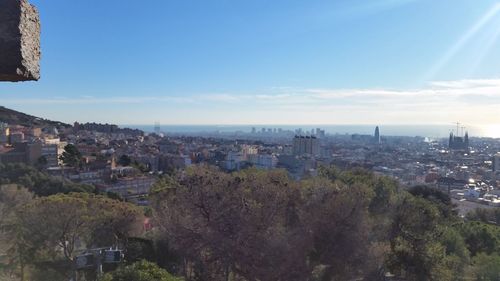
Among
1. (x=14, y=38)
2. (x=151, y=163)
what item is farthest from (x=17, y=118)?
(x=14, y=38)

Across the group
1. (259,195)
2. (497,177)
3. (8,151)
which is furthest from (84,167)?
(497,177)

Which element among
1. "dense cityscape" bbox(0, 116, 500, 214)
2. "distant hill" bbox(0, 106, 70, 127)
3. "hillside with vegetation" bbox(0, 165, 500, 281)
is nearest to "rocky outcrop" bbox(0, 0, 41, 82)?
"hillside with vegetation" bbox(0, 165, 500, 281)

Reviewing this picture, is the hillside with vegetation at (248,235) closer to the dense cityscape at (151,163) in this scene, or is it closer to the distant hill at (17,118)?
the dense cityscape at (151,163)

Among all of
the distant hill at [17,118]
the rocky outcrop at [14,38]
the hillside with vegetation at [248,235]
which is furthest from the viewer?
the distant hill at [17,118]

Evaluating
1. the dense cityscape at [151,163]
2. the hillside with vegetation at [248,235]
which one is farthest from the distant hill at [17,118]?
the hillside with vegetation at [248,235]

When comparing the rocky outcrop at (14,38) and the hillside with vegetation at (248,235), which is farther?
the hillside with vegetation at (248,235)

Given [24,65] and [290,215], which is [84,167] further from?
[24,65]

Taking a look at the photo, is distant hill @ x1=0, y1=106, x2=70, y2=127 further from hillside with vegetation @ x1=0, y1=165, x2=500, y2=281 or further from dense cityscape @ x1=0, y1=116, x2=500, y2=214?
hillside with vegetation @ x1=0, y1=165, x2=500, y2=281

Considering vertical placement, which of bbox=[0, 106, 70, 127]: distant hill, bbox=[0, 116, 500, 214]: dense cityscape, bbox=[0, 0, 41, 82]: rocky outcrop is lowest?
bbox=[0, 116, 500, 214]: dense cityscape

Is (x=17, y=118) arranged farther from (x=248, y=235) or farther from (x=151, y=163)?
(x=248, y=235)

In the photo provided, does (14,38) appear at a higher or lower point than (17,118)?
higher

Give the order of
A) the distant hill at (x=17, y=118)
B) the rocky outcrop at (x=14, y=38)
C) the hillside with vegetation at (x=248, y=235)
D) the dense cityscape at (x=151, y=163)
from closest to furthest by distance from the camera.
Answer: the rocky outcrop at (x=14, y=38) < the hillside with vegetation at (x=248, y=235) < the dense cityscape at (x=151, y=163) < the distant hill at (x=17, y=118)
